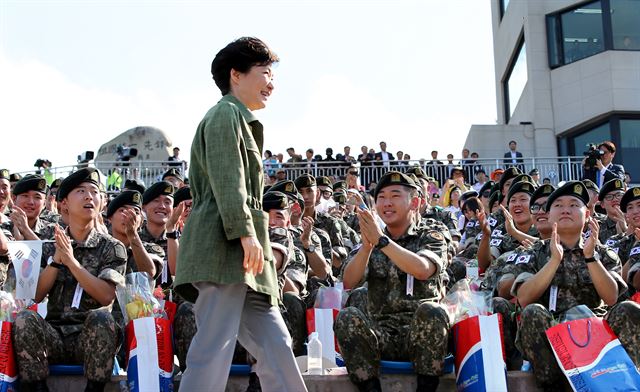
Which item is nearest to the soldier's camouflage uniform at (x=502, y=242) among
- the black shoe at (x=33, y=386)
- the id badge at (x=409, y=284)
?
the id badge at (x=409, y=284)

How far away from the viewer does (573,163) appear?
65.8ft

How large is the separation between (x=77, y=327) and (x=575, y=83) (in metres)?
20.4

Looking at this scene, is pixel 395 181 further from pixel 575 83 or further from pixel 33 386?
pixel 575 83

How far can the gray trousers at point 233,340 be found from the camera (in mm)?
3744

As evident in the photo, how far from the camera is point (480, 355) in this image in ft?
16.5

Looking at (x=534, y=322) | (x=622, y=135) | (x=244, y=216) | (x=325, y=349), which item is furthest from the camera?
(x=622, y=135)

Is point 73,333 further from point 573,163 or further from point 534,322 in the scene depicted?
point 573,163

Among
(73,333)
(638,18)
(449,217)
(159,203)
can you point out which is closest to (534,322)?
(73,333)

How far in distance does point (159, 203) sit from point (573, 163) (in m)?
14.6

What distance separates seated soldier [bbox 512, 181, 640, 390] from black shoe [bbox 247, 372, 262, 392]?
5.43ft

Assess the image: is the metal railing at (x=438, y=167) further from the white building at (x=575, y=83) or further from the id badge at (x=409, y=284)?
the id badge at (x=409, y=284)

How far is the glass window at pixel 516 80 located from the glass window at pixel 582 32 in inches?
49.8

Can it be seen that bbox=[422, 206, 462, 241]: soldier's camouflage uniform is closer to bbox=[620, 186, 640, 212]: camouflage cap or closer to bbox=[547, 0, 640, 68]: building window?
bbox=[620, 186, 640, 212]: camouflage cap

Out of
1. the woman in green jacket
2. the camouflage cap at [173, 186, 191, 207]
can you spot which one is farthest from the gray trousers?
the camouflage cap at [173, 186, 191, 207]
